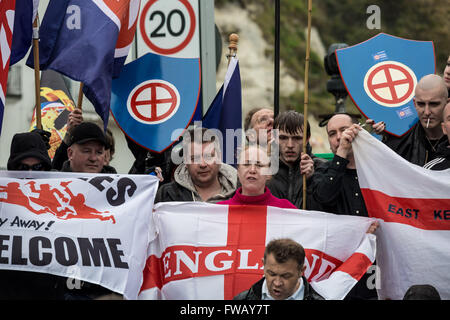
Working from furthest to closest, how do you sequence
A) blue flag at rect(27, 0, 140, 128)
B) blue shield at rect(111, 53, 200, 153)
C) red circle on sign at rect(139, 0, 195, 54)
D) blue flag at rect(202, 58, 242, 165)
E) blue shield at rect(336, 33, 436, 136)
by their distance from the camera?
1. red circle on sign at rect(139, 0, 195, 54)
2. blue flag at rect(202, 58, 242, 165)
3. blue shield at rect(111, 53, 200, 153)
4. blue shield at rect(336, 33, 436, 136)
5. blue flag at rect(27, 0, 140, 128)

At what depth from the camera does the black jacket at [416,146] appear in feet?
22.1

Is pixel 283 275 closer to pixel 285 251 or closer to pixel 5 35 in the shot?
pixel 285 251

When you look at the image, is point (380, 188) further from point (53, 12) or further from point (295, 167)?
point (53, 12)

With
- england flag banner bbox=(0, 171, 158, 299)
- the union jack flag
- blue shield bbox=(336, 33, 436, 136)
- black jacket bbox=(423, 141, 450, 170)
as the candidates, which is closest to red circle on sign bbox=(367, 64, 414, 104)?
blue shield bbox=(336, 33, 436, 136)

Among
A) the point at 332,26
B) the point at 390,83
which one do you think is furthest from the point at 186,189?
the point at 332,26

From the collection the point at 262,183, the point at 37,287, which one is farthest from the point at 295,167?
the point at 37,287

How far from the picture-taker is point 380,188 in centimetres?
655

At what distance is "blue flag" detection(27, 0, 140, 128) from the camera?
293 inches

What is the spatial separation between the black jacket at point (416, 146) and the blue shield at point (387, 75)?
22.1 inches

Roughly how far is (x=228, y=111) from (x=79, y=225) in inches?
92.6

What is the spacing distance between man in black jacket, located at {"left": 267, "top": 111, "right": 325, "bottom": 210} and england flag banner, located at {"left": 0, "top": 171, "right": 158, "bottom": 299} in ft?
3.37

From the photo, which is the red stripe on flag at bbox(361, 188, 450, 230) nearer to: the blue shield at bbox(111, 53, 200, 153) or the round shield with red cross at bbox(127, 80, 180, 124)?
the blue shield at bbox(111, 53, 200, 153)

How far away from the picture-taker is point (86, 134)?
7.29 m
